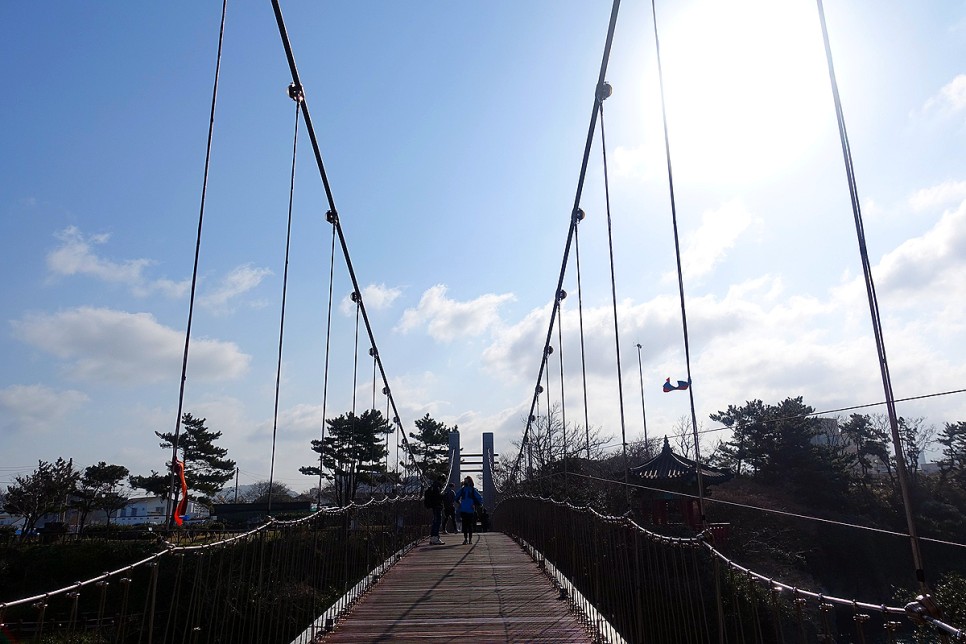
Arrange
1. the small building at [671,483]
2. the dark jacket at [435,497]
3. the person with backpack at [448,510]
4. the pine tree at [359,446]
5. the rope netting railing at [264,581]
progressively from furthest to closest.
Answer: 1. the pine tree at [359,446]
2. the small building at [671,483]
3. the person with backpack at [448,510]
4. the dark jacket at [435,497]
5. the rope netting railing at [264,581]

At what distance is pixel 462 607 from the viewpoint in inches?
201

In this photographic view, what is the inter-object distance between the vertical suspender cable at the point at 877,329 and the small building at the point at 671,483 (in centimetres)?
1232

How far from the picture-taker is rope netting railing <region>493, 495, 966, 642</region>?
1827 millimetres

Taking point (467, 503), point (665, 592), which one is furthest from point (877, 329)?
point (467, 503)

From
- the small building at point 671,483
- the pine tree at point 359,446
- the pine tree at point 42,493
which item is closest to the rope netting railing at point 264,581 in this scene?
the small building at point 671,483

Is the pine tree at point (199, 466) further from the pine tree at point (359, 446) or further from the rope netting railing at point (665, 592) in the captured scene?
the rope netting railing at point (665, 592)

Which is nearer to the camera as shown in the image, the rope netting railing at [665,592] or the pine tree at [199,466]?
the rope netting railing at [665,592]

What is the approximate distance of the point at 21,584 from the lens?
76.2 ft

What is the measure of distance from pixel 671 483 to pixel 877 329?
13.2 m

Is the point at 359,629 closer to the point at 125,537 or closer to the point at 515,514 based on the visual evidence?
the point at 515,514

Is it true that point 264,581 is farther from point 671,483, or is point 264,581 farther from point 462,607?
point 671,483

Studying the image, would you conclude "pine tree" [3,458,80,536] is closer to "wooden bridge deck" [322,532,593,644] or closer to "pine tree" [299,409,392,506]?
"pine tree" [299,409,392,506]

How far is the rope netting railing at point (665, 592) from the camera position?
71.9 inches

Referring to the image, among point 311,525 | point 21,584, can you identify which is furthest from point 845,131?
point 21,584
